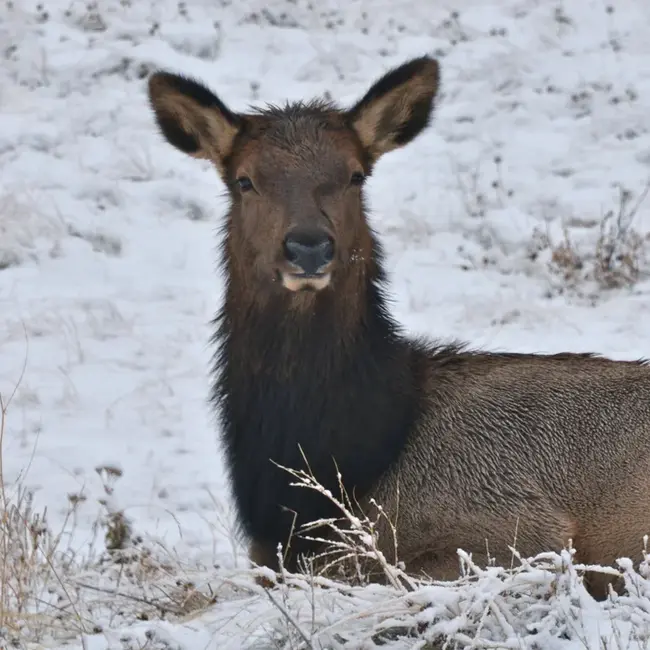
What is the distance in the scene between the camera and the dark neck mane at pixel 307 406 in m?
5.75

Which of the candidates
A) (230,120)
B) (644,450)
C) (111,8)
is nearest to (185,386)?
(230,120)

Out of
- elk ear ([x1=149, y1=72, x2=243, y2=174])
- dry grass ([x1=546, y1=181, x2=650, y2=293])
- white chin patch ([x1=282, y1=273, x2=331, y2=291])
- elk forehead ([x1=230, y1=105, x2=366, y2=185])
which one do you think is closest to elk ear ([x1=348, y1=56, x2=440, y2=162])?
elk forehead ([x1=230, y1=105, x2=366, y2=185])

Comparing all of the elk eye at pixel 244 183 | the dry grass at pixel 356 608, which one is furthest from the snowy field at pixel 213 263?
the elk eye at pixel 244 183

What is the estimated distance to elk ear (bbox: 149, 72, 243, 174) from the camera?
6.07 meters

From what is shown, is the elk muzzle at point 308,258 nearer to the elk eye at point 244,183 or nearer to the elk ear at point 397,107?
the elk eye at point 244,183

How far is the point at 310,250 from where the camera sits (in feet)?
17.5

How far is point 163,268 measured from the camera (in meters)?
10.9

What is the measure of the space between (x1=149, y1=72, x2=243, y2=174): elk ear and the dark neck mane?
0.90 metres

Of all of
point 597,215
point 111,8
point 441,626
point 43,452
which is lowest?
point 43,452

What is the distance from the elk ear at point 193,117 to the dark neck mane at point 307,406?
904 millimetres

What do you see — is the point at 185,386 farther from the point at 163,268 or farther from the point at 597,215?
the point at 597,215

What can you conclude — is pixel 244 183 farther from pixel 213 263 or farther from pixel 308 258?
pixel 213 263

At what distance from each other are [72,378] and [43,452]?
3.59 ft

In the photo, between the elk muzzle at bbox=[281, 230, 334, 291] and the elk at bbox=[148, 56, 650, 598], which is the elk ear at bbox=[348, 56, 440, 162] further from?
the elk muzzle at bbox=[281, 230, 334, 291]
